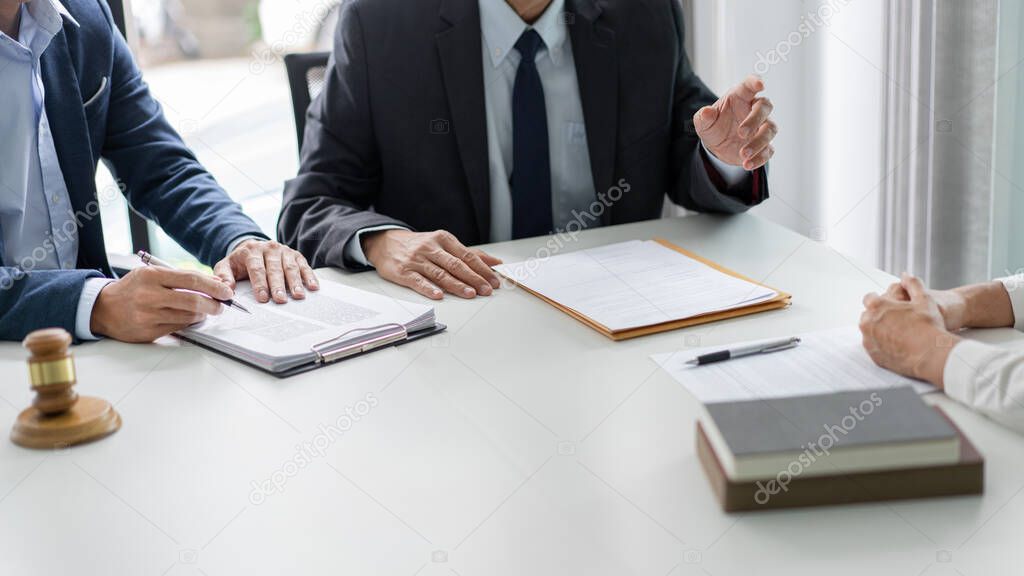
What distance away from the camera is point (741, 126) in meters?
1.58

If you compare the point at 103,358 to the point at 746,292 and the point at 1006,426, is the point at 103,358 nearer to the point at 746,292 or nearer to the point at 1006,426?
the point at 746,292

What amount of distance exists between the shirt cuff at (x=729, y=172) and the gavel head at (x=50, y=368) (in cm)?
117

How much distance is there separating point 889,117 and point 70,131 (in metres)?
1.77

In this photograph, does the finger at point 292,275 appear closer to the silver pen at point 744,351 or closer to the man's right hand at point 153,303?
the man's right hand at point 153,303

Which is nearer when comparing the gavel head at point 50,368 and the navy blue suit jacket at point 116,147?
the gavel head at point 50,368

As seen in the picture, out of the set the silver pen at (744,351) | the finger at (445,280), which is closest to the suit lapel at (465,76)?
the finger at (445,280)

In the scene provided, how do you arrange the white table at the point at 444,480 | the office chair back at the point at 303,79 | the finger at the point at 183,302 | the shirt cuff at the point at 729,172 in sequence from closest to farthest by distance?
the white table at the point at 444,480, the finger at the point at 183,302, the shirt cuff at the point at 729,172, the office chair back at the point at 303,79

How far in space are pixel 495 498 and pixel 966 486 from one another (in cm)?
41

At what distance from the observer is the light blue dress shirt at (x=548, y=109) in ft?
6.27

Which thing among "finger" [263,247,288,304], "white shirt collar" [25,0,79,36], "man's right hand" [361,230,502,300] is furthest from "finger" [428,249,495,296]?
"white shirt collar" [25,0,79,36]

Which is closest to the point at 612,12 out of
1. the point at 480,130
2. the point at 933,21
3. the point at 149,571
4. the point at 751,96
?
the point at 480,130

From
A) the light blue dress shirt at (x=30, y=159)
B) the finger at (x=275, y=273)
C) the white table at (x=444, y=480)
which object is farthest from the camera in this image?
the light blue dress shirt at (x=30, y=159)

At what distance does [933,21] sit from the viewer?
2127mm

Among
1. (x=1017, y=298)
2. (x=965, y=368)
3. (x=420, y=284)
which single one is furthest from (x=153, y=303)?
(x=1017, y=298)
